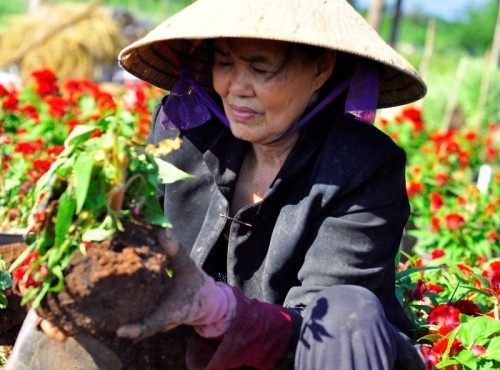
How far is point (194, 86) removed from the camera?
109 inches

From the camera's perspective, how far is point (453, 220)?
4.50m

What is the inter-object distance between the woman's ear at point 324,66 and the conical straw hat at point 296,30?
69 mm

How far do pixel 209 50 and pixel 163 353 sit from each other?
892 mm

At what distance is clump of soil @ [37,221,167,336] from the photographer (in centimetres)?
187

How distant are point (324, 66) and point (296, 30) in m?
0.29

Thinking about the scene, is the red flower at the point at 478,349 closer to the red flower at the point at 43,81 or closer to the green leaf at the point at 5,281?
the green leaf at the point at 5,281

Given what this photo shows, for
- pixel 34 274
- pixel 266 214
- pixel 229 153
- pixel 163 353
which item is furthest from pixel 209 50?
pixel 34 274

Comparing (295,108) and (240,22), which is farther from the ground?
(240,22)

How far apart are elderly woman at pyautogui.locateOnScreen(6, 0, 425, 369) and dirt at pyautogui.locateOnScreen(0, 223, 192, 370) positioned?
7.0 inches

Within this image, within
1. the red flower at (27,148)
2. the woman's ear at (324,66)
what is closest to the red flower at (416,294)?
the woman's ear at (324,66)

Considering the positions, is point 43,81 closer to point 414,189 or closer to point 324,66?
point 414,189

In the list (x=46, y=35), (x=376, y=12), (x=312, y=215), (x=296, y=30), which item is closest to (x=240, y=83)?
(x=296, y=30)

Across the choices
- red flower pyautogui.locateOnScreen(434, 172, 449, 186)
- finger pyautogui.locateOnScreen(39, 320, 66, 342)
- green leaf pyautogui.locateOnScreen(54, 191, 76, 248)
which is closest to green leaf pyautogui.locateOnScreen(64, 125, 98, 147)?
green leaf pyautogui.locateOnScreen(54, 191, 76, 248)

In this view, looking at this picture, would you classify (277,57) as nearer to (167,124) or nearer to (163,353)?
(167,124)
